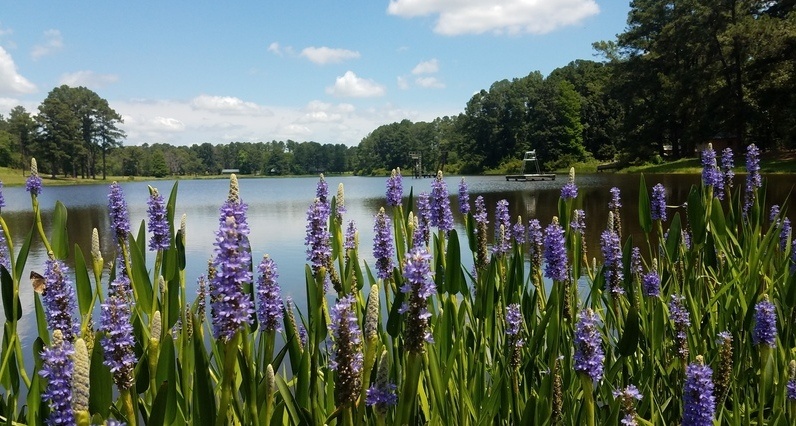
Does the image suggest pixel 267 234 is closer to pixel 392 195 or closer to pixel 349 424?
pixel 392 195

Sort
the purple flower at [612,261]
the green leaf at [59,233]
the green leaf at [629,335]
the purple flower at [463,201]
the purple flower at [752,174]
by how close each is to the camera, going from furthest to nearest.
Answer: the purple flower at [752,174], the purple flower at [463,201], the purple flower at [612,261], the green leaf at [59,233], the green leaf at [629,335]

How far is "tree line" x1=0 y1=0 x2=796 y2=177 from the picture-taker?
39719mm

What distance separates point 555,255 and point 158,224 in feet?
→ 5.93

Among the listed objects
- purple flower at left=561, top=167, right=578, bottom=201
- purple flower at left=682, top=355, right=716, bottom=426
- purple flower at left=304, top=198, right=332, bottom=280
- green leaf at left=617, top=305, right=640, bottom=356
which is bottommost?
purple flower at left=682, top=355, right=716, bottom=426

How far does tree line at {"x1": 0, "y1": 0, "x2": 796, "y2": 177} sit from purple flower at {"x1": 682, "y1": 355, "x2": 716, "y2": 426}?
41.6 m

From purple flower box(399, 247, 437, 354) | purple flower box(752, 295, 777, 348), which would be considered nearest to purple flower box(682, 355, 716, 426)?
purple flower box(752, 295, 777, 348)

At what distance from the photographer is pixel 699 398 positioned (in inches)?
76.0

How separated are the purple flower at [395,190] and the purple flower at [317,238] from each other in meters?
0.72

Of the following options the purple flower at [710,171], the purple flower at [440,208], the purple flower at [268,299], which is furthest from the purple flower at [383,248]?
the purple flower at [710,171]

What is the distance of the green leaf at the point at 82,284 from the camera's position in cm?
205

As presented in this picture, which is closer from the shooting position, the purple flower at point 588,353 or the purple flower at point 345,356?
the purple flower at point 345,356

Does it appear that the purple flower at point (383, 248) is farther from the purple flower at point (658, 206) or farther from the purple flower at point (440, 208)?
the purple flower at point (658, 206)

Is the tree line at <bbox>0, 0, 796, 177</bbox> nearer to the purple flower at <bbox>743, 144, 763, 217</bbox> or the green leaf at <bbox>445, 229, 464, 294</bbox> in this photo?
the purple flower at <bbox>743, 144, 763, 217</bbox>

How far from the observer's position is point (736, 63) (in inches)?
1603
